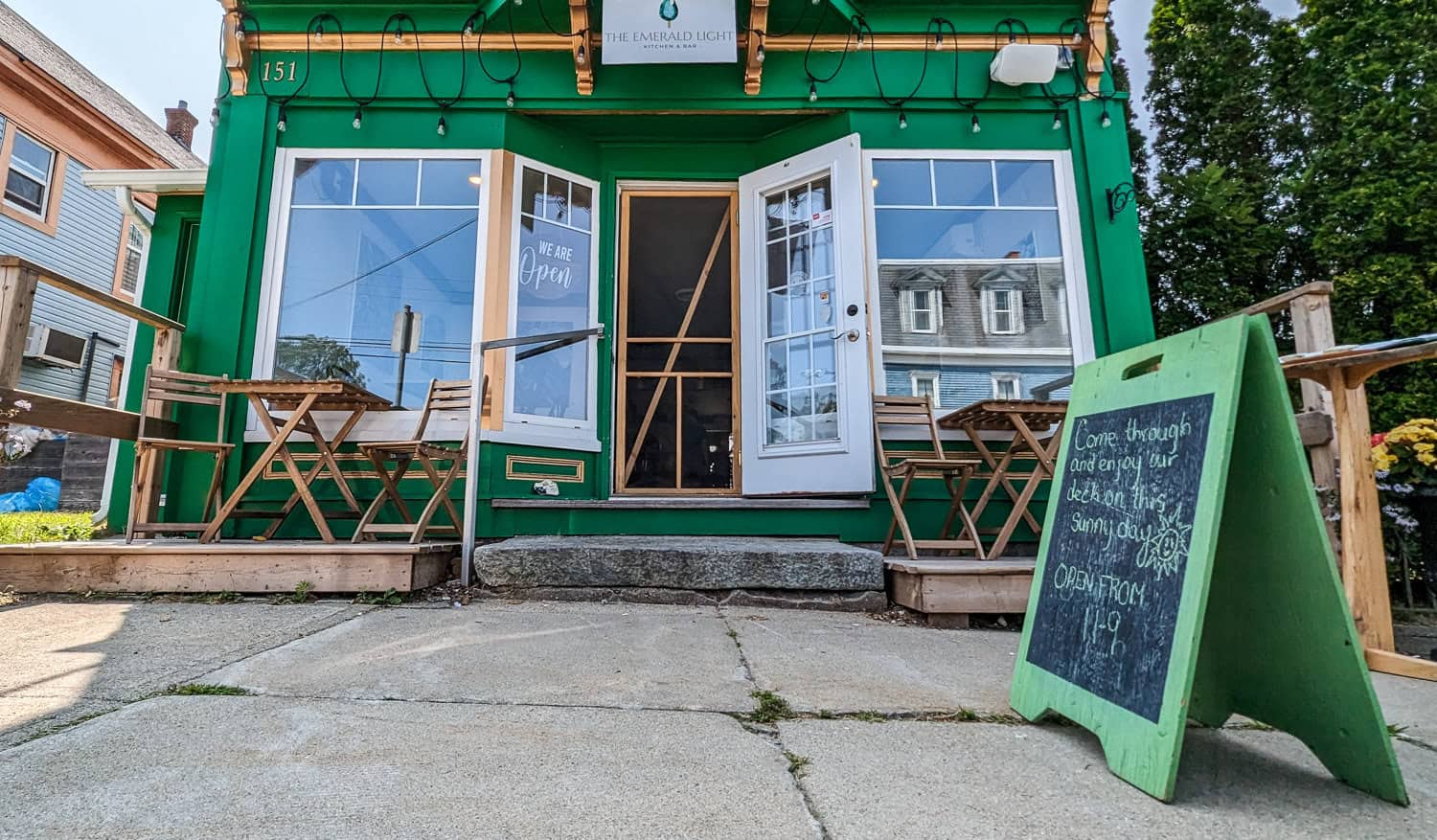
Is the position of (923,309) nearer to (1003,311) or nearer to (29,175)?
(1003,311)

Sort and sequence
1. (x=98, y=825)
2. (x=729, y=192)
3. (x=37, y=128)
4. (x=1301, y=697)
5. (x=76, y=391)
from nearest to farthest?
1. (x=98, y=825)
2. (x=1301, y=697)
3. (x=729, y=192)
4. (x=37, y=128)
5. (x=76, y=391)

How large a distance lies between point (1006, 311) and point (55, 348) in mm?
12285

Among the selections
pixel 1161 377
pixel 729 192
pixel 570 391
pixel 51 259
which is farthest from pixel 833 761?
A: pixel 51 259

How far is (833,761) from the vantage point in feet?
4.11

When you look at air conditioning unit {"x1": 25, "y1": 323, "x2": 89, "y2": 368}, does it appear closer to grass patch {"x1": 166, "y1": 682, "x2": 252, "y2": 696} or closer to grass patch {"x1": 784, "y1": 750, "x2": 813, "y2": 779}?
grass patch {"x1": 166, "y1": 682, "x2": 252, "y2": 696}

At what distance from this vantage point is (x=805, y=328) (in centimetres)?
404

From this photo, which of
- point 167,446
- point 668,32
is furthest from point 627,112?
point 167,446

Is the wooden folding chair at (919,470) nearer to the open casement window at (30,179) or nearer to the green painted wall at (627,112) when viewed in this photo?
the green painted wall at (627,112)

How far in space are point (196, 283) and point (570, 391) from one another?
2165 mm

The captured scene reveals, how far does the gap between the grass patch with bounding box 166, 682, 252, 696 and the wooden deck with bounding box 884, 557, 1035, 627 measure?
2209 mm

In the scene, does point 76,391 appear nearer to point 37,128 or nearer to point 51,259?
point 51,259

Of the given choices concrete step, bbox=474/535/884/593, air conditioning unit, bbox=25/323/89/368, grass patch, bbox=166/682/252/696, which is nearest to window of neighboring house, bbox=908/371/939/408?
concrete step, bbox=474/535/884/593

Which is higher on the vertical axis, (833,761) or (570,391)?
(570,391)

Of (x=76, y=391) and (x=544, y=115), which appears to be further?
(x=76, y=391)
